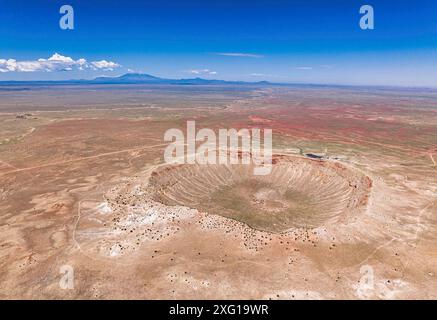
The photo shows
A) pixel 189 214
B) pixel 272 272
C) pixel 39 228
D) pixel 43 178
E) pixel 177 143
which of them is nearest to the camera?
pixel 272 272

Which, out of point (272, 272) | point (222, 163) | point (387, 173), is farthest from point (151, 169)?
point (387, 173)

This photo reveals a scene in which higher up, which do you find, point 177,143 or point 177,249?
point 177,143

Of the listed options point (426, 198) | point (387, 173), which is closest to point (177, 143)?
point (387, 173)

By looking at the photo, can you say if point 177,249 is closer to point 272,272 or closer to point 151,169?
point 272,272

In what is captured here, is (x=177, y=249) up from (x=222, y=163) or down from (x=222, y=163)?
down

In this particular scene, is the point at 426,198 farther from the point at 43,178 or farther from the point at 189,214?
the point at 43,178

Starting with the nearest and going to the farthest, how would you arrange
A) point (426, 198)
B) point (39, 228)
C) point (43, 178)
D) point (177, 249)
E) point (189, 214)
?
1. point (177, 249)
2. point (39, 228)
3. point (189, 214)
4. point (426, 198)
5. point (43, 178)
